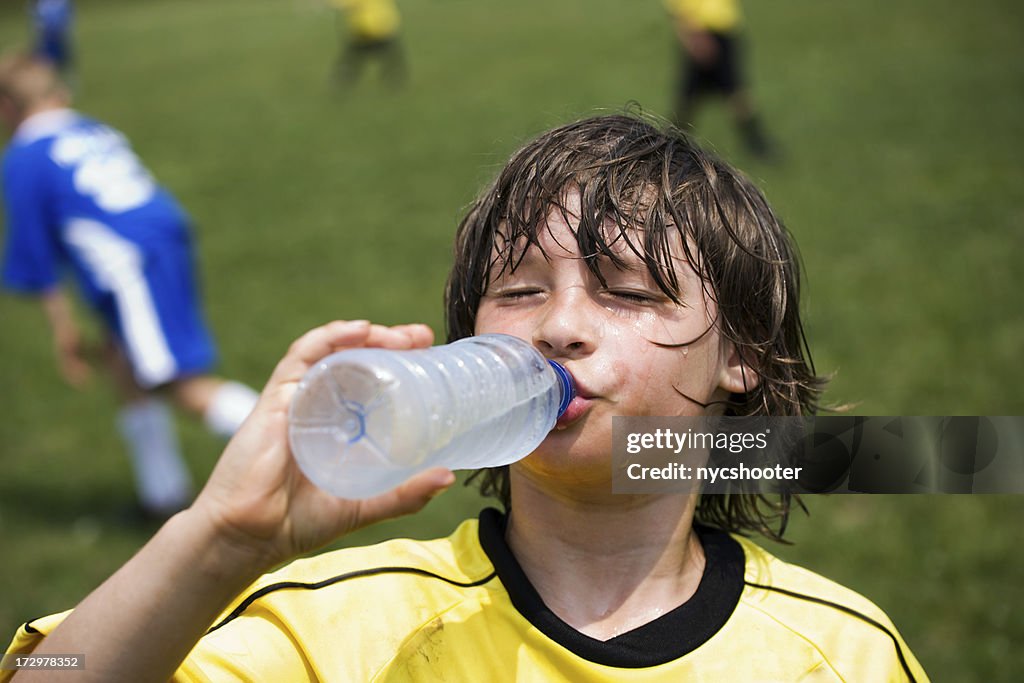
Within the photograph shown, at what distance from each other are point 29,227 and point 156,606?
459cm

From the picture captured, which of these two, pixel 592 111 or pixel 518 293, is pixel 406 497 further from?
pixel 592 111

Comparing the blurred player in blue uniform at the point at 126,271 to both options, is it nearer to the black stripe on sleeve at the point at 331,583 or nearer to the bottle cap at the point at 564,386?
the black stripe on sleeve at the point at 331,583

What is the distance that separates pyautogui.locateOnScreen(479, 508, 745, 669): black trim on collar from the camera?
5.88ft

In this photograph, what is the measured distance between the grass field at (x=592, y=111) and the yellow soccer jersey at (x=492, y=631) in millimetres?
866

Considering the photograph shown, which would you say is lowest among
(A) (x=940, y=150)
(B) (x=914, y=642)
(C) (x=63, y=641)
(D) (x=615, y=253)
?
(B) (x=914, y=642)

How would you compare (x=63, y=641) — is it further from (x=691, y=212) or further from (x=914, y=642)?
(x=914, y=642)

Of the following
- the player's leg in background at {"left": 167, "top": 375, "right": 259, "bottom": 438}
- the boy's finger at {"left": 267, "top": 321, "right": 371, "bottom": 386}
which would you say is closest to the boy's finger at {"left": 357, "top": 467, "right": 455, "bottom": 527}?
the boy's finger at {"left": 267, "top": 321, "right": 371, "bottom": 386}

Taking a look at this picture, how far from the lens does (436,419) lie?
4.73 ft

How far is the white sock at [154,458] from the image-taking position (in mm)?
5316

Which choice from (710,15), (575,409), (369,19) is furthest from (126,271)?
(369,19)

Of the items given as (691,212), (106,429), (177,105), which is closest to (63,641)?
(691,212)

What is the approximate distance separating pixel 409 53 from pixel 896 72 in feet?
33.3

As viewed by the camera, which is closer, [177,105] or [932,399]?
[932,399]

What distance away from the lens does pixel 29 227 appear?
5.41 meters
